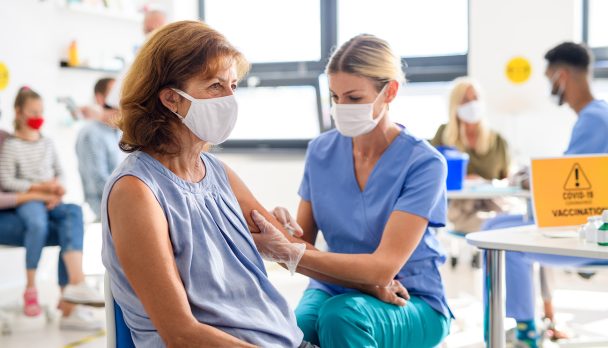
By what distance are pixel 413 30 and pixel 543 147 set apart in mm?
1341

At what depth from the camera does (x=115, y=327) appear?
138 cm

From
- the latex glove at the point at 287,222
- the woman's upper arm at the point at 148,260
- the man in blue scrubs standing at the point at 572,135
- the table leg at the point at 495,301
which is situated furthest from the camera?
the man in blue scrubs standing at the point at 572,135

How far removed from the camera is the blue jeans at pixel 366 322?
1.61m

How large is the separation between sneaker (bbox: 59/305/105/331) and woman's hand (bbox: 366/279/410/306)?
2.13 metres

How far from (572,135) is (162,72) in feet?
6.94

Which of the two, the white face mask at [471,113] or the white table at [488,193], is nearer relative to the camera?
the white table at [488,193]

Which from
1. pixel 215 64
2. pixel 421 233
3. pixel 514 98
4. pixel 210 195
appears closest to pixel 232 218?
pixel 210 195

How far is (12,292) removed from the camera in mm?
4148

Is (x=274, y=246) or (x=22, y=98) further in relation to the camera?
(x=22, y=98)

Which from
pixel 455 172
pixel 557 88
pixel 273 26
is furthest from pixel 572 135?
pixel 273 26

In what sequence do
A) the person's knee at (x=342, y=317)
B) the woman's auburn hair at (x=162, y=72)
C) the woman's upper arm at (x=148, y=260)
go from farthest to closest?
the person's knee at (x=342, y=317)
the woman's auburn hair at (x=162, y=72)
the woman's upper arm at (x=148, y=260)

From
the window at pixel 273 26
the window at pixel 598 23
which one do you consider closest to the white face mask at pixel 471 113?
the window at pixel 598 23

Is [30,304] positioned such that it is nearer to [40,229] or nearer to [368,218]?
[40,229]

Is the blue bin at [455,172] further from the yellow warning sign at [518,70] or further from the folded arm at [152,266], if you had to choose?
the folded arm at [152,266]
